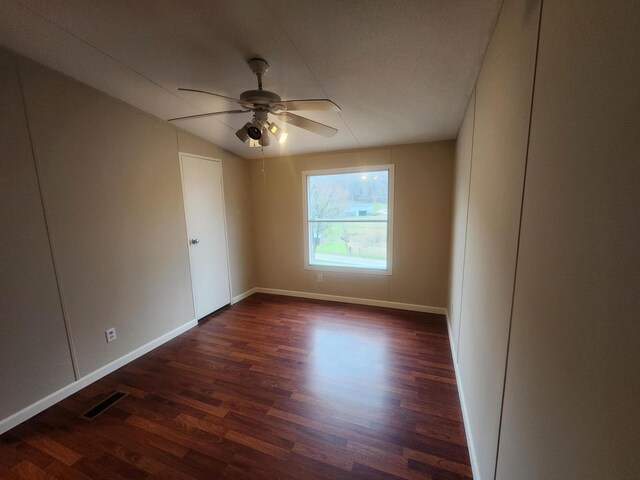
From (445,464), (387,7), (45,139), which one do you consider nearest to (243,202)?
(45,139)

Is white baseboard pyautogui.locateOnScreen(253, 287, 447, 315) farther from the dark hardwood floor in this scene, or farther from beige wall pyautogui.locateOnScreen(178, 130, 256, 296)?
the dark hardwood floor

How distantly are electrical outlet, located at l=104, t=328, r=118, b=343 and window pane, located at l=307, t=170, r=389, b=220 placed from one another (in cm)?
261

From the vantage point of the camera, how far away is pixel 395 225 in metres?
3.42

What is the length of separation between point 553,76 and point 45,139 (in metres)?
2.89

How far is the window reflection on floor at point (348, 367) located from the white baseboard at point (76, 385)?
1666mm

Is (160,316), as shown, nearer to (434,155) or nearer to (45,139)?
(45,139)

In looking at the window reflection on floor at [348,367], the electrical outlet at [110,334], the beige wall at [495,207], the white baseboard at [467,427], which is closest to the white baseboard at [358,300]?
the window reflection on floor at [348,367]

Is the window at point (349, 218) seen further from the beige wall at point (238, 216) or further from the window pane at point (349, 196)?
the beige wall at point (238, 216)

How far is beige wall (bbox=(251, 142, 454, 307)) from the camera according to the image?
320cm

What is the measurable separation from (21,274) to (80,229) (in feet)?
1.52

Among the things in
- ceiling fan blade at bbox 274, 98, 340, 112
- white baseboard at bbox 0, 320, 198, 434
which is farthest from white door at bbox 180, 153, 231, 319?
ceiling fan blade at bbox 274, 98, 340, 112

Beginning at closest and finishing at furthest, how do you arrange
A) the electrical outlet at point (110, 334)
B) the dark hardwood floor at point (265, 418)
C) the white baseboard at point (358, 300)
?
the dark hardwood floor at point (265, 418), the electrical outlet at point (110, 334), the white baseboard at point (358, 300)

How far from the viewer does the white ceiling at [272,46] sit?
4.24 ft

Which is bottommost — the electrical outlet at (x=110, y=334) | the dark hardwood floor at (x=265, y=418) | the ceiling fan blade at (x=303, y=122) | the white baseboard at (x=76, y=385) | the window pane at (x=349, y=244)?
the dark hardwood floor at (x=265, y=418)
